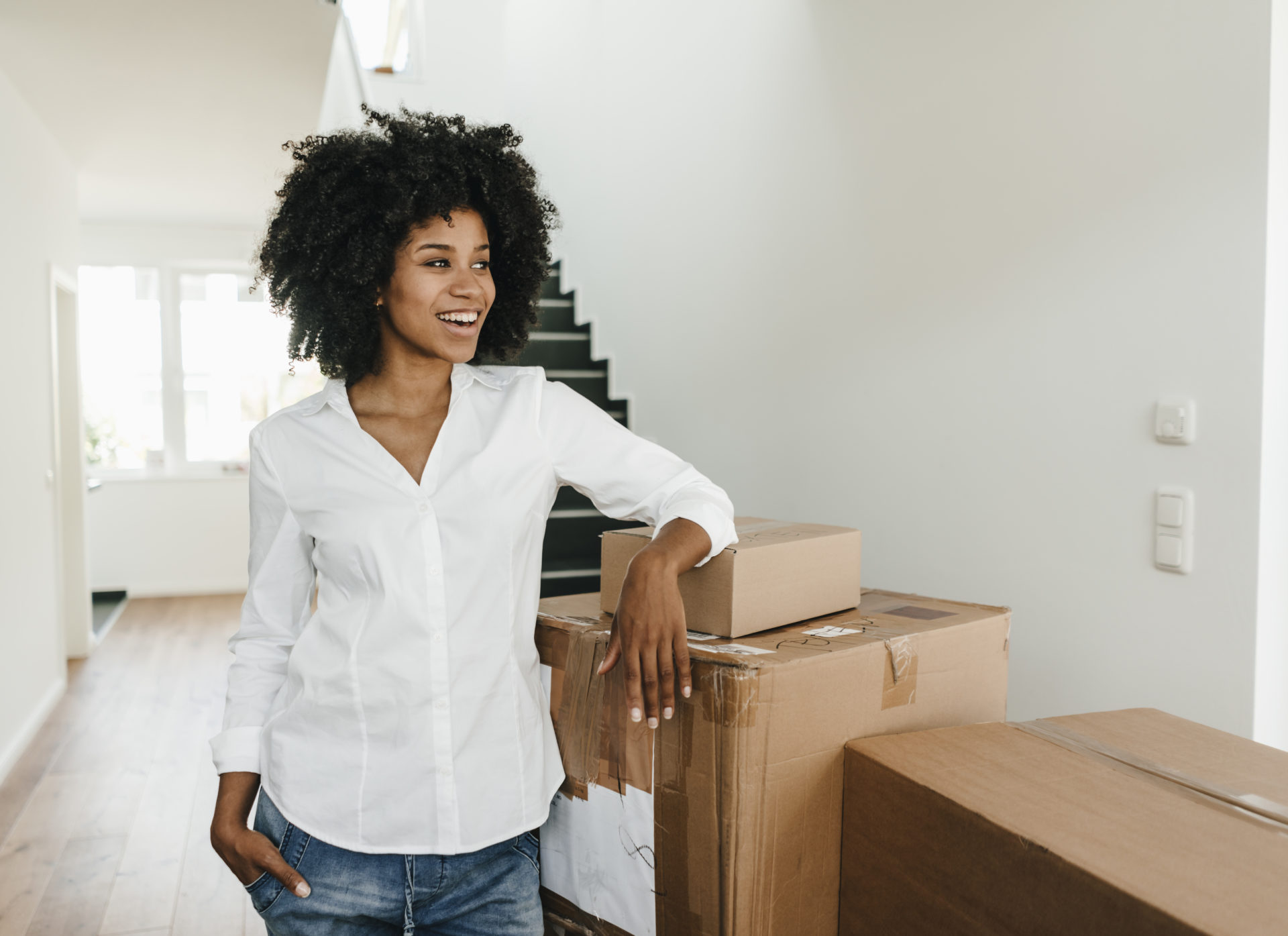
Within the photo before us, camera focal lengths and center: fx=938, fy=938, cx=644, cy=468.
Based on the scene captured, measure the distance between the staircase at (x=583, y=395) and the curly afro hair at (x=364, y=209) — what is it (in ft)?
5.00

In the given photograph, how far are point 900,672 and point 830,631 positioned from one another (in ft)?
0.27

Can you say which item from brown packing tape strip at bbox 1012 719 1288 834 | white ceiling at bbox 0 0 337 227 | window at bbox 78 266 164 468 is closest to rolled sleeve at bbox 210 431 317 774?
brown packing tape strip at bbox 1012 719 1288 834

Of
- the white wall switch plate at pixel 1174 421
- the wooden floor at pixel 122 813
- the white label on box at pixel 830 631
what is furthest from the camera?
the wooden floor at pixel 122 813

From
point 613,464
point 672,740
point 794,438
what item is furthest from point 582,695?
point 794,438

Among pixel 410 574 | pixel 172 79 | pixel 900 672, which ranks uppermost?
pixel 172 79

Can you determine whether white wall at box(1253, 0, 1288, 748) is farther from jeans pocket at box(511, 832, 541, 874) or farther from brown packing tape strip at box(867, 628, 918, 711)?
jeans pocket at box(511, 832, 541, 874)

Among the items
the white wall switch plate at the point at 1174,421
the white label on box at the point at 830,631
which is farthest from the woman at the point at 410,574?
the white wall switch plate at the point at 1174,421

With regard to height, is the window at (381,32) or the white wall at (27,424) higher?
the window at (381,32)

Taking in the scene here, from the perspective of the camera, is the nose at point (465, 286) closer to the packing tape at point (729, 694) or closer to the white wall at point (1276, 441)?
the packing tape at point (729, 694)

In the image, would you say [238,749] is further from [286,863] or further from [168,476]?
[168,476]

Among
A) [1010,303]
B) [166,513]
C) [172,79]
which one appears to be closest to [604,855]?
[1010,303]

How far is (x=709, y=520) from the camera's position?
962 millimetres

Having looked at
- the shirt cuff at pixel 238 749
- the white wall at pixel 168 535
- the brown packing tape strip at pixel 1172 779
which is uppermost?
the brown packing tape strip at pixel 1172 779

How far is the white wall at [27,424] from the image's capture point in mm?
3232
